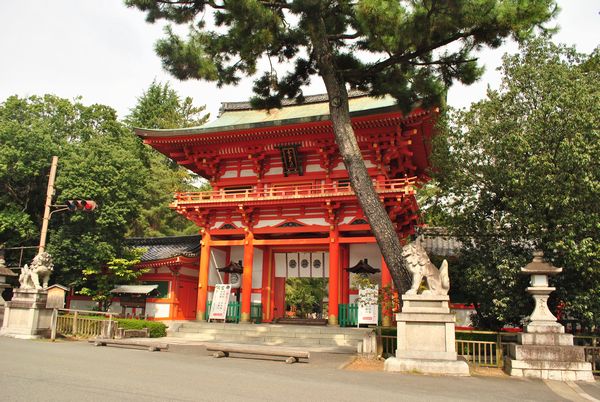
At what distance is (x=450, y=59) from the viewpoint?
11.1 metres

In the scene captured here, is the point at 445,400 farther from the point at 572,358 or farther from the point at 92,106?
the point at 92,106

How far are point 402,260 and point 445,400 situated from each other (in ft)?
13.3

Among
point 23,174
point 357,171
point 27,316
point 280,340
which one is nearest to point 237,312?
point 280,340

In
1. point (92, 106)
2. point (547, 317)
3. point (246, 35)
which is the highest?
point (92, 106)

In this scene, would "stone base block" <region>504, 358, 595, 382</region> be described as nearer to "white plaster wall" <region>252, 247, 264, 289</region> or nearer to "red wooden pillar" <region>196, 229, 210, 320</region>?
"white plaster wall" <region>252, 247, 264, 289</region>

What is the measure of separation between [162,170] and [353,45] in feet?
69.1

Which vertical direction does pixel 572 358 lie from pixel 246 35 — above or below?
below

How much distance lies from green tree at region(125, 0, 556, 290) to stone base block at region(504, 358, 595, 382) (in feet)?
9.42

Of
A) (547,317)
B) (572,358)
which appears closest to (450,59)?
(547,317)

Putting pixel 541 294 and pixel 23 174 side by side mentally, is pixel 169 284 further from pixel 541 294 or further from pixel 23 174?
pixel 541 294

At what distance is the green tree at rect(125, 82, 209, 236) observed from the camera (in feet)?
98.3

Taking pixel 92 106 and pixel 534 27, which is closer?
pixel 534 27

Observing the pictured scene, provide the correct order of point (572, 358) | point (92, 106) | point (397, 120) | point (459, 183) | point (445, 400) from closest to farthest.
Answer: point (445, 400)
point (572, 358)
point (459, 183)
point (397, 120)
point (92, 106)

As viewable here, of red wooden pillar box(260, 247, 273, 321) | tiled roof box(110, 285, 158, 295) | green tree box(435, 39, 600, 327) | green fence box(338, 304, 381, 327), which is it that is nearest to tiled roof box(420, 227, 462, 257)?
green fence box(338, 304, 381, 327)
